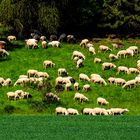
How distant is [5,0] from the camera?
4225 cm

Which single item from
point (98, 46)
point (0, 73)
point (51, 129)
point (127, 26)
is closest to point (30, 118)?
point (51, 129)

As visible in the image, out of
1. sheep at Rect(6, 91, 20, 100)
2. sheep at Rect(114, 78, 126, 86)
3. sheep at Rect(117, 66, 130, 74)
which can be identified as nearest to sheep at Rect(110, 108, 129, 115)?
sheep at Rect(114, 78, 126, 86)

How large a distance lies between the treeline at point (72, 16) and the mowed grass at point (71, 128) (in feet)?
62.2

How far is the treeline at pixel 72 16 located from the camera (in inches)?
1671

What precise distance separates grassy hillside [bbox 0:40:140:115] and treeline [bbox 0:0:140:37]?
6.88ft

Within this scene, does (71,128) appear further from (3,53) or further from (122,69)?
(3,53)

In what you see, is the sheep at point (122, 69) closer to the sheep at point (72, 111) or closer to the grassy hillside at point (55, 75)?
the grassy hillside at point (55, 75)

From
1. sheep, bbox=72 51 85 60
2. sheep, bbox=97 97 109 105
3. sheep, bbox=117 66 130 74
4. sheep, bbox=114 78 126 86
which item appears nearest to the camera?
sheep, bbox=97 97 109 105

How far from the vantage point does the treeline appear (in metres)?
42.4

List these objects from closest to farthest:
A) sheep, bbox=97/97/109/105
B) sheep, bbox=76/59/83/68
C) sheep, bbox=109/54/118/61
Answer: sheep, bbox=97/97/109/105 → sheep, bbox=76/59/83/68 → sheep, bbox=109/54/118/61

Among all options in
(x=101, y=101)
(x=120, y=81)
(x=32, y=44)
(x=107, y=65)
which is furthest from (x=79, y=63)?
(x=101, y=101)

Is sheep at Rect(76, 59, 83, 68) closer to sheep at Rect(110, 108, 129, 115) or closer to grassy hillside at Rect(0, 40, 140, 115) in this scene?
grassy hillside at Rect(0, 40, 140, 115)

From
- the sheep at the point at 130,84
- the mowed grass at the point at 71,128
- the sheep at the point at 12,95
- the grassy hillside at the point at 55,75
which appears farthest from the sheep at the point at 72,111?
the sheep at the point at 130,84

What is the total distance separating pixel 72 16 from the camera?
A: 46312 millimetres
